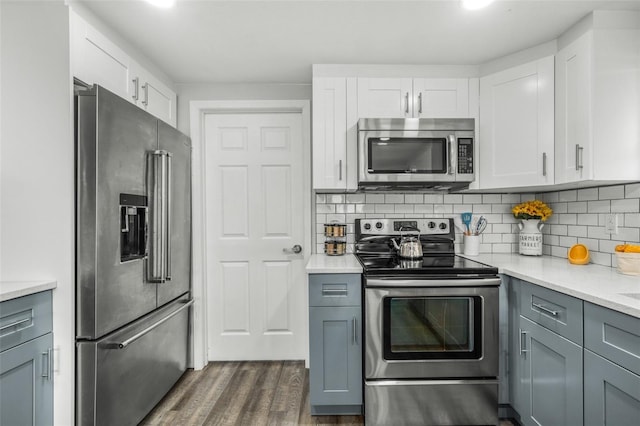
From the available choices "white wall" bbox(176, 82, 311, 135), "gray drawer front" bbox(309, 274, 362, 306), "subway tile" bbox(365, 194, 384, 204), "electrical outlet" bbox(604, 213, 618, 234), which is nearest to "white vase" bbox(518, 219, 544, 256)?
"electrical outlet" bbox(604, 213, 618, 234)

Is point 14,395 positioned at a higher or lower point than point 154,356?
higher

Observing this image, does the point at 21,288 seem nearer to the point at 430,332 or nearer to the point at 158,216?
the point at 158,216

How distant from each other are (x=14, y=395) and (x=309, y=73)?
7.91 ft

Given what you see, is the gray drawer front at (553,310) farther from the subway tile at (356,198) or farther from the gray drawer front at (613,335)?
the subway tile at (356,198)

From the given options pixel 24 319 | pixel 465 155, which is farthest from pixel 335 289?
pixel 24 319

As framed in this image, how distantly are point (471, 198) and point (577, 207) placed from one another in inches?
26.2

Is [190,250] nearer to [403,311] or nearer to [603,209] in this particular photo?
[403,311]

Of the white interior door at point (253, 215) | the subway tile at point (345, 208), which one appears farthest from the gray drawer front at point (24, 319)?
the subway tile at point (345, 208)

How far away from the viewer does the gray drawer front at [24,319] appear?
4.35 feet

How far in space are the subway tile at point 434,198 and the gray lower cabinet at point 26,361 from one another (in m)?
2.39

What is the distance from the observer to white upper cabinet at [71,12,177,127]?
1620 millimetres

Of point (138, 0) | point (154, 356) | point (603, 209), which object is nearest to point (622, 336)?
point (603, 209)

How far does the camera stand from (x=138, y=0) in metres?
1.68

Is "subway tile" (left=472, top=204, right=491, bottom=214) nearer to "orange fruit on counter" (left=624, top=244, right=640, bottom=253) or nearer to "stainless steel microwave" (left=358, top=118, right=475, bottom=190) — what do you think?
"stainless steel microwave" (left=358, top=118, right=475, bottom=190)
